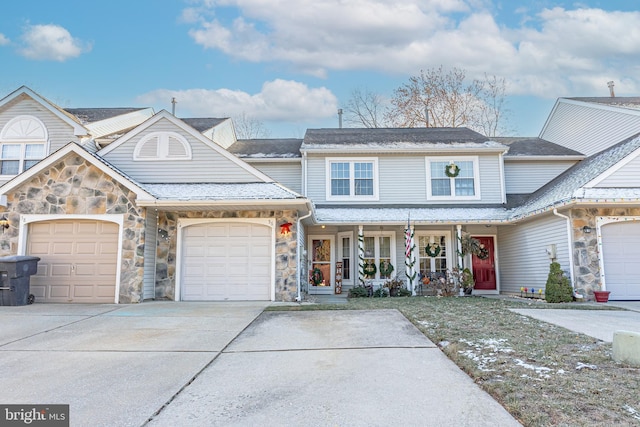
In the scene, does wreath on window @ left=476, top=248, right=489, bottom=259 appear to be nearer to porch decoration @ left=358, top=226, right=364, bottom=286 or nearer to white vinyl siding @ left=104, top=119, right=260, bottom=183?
porch decoration @ left=358, top=226, right=364, bottom=286

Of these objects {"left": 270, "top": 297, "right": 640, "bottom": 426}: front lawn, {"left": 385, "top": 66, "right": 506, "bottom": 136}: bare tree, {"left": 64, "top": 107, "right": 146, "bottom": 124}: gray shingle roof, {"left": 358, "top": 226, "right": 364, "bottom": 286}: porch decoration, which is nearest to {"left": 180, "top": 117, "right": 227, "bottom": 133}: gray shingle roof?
{"left": 64, "top": 107, "right": 146, "bottom": 124}: gray shingle roof

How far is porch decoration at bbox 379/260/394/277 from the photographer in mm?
13164

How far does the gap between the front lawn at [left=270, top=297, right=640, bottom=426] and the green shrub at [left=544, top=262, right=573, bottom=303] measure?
3699 mm

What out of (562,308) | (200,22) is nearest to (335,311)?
(562,308)

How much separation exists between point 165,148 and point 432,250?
9.13m

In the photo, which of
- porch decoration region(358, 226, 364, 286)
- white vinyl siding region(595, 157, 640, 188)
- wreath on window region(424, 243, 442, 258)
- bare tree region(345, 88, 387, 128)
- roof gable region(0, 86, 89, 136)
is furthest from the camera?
bare tree region(345, 88, 387, 128)

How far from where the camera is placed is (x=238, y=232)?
34.3ft

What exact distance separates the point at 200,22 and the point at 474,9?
10.0 metres

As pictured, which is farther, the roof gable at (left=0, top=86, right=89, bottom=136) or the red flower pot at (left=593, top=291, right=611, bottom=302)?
the roof gable at (left=0, top=86, right=89, bottom=136)

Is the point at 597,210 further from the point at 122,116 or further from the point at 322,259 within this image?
the point at 122,116

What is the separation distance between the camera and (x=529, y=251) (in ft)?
39.5

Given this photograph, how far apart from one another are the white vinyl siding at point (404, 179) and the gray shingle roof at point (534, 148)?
1317mm

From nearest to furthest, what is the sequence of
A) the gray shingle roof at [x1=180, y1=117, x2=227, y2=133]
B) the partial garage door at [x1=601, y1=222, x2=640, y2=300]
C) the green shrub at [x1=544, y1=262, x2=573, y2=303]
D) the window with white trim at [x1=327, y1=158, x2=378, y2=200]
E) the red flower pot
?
1. the red flower pot
2. the green shrub at [x1=544, y1=262, x2=573, y2=303]
3. the partial garage door at [x1=601, y1=222, x2=640, y2=300]
4. the window with white trim at [x1=327, y1=158, x2=378, y2=200]
5. the gray shingle roof at [x1=180, y1=117, x2=227, y2=133]

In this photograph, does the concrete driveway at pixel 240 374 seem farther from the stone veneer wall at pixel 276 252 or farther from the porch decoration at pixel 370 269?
the porch decoration at pixel 370 269
